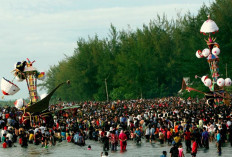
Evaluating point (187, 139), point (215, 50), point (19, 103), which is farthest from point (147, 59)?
point (187, 139)

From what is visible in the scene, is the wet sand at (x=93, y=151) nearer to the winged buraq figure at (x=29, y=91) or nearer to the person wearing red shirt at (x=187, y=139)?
the person wearing red shirt at (x=187, y=139)

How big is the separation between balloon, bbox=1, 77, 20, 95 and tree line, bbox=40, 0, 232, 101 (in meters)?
30.2

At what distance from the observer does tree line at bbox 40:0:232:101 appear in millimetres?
68375

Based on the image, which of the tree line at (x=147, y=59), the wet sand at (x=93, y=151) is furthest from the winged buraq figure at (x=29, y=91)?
the tree line at (x=147, y=59)

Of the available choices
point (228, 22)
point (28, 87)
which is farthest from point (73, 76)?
point (28, 87)

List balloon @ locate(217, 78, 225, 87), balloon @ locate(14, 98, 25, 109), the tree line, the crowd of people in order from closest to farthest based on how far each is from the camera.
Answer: the crowd of people → balloon @ locate(14, 98, 25, 109) → balloon @ locate(217, 78, 225, 87) → the tree line

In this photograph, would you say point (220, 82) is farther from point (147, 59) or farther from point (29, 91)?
point (147, 59)

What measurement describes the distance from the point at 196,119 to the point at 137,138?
4.04m

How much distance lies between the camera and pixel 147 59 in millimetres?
76250

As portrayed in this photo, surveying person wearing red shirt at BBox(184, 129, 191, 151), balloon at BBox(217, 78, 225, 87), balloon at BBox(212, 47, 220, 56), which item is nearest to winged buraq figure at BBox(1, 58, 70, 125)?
person wearing red shirt at BBox(184, 129, 191, 151)

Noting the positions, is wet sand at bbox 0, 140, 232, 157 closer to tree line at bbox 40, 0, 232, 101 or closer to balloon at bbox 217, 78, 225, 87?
balloon at bbox 217, 78, 225, 87

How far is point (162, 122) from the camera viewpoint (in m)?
32.8

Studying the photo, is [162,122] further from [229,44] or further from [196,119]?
[229,44]

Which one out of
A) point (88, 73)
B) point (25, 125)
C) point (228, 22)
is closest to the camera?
point (25, 125)
